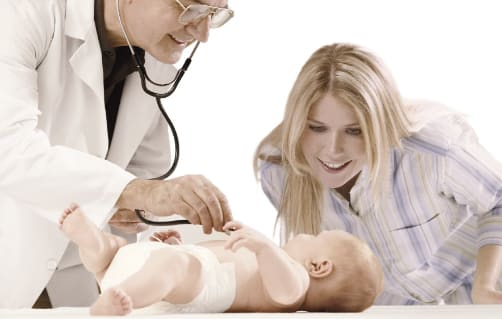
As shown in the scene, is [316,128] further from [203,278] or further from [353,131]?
[203,278]

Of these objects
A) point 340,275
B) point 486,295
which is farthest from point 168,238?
point 486,295

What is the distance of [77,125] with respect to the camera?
2104 millimetres

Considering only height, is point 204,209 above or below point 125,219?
above

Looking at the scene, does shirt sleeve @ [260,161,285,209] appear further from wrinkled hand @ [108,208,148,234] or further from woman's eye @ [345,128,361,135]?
wrinkled hand @ [108,208,148,234]

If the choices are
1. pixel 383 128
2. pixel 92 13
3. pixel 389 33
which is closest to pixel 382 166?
pixel 383 128

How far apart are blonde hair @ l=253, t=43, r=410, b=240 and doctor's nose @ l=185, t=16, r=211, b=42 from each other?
0.87 feet

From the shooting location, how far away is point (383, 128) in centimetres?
209

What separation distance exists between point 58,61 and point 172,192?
1.96 ft

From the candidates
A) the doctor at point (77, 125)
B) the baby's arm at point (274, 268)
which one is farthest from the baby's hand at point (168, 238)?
the baby's arm at point (274, 268)

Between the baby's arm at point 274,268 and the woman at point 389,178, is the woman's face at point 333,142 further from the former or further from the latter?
the baby's arm at point 274,268

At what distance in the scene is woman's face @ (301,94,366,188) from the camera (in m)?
2.10

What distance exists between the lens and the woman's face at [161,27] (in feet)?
6.71

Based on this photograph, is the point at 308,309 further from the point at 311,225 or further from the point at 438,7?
the point at 438,7

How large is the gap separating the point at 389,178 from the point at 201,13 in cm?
63
